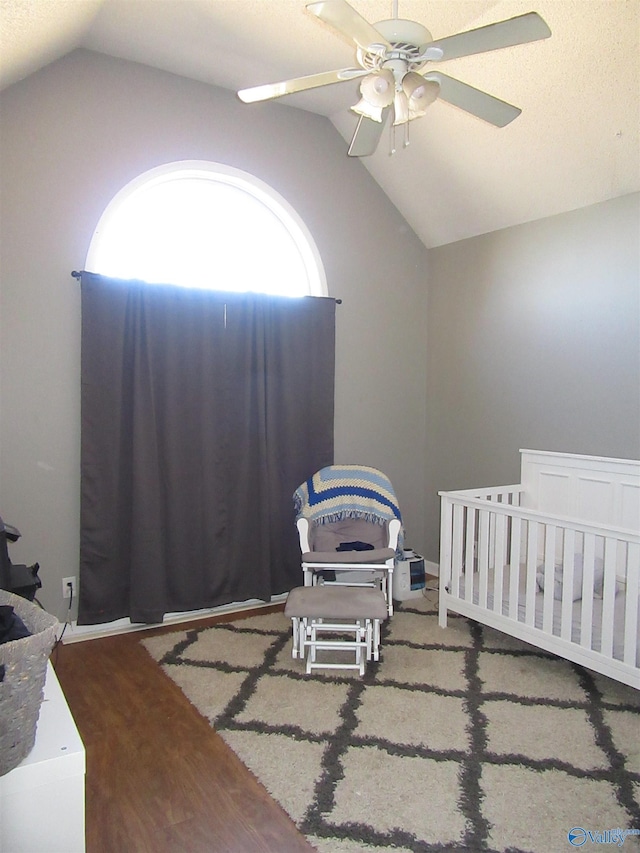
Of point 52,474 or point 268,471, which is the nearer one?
point 52,474

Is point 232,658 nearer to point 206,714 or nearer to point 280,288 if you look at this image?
point 206,714

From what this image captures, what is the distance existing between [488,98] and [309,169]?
1.97 meters

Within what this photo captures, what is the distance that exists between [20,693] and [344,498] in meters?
2.33

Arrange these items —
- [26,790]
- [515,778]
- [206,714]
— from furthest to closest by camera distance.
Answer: [206,714]
[515,778]
[26,790]

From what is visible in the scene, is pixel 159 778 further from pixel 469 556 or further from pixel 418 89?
pixel 418 89

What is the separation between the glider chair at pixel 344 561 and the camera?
106 inches

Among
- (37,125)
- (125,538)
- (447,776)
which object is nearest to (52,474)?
(125,538)

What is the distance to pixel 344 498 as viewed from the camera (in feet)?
11.3

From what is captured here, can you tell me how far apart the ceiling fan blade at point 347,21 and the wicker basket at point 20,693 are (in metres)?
1.70

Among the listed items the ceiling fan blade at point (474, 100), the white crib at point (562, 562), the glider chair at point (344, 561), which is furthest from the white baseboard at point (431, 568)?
the ceiling fan blade at point (474, 100)

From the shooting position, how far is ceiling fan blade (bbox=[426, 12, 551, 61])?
1648 millimetres

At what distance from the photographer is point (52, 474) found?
301 centimetres

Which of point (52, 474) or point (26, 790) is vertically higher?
point (52, 474)

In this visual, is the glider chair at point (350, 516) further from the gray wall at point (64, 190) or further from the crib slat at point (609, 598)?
the gray wall at point (64, 190)
